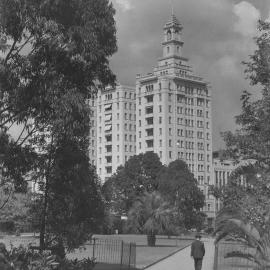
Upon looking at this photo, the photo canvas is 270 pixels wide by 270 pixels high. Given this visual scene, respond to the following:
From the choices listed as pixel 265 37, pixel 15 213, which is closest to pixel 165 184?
pixel 15 213

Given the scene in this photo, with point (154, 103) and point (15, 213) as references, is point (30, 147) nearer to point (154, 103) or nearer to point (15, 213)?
point (15, 213)

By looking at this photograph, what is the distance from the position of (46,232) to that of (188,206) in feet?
275

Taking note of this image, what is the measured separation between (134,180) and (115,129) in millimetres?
69170

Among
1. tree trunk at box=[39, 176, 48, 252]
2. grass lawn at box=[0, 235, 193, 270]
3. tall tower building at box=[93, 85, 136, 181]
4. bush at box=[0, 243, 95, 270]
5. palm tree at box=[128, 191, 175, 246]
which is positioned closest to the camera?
bush at box=[0, 243, 95, 270]

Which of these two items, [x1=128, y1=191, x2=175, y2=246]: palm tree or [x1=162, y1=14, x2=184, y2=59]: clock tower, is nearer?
[x1=128, y1=191, x2=175, y2=246]: palm tree

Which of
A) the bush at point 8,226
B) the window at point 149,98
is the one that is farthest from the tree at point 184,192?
the window at point 149,98

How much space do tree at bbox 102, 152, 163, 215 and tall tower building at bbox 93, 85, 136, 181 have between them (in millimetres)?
60870

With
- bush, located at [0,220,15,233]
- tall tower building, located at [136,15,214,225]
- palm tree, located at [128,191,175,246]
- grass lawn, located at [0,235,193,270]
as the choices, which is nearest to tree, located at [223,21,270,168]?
grass lawn, located at [0,235,193,270]

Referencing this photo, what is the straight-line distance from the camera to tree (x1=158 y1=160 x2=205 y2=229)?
97938 millimetres

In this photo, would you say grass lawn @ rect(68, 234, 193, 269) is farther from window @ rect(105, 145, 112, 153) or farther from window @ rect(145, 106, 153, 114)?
window @ rect(105, 145, 112, 153)

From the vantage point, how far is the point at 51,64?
14742 millimetres

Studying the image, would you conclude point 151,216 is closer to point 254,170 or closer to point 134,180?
point 254,170

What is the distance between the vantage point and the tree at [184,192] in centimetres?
9794

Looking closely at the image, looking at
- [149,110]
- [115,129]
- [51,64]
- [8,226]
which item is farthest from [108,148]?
[51,64]
